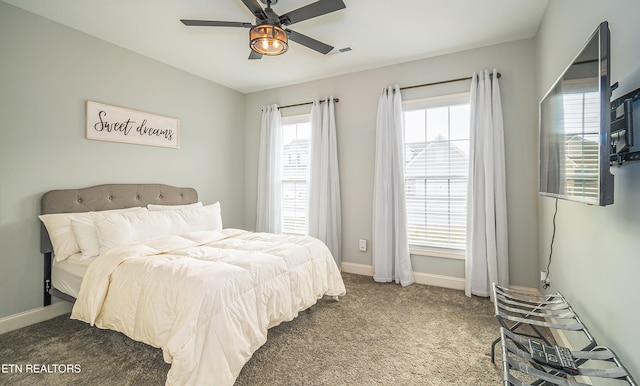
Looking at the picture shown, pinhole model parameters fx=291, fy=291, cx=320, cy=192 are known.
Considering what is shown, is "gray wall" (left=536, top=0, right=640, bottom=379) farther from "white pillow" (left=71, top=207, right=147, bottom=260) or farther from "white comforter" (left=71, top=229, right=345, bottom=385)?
"white pillow" (left=71, top=207, right=147, bottom=260)

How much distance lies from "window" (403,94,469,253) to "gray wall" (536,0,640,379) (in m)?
1.14

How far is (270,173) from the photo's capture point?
4469mm

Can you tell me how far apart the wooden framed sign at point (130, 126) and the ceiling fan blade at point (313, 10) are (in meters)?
2.19

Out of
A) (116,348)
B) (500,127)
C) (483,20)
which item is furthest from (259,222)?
(483,20)

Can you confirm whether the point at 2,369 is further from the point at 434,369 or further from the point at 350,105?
the point at 350,105

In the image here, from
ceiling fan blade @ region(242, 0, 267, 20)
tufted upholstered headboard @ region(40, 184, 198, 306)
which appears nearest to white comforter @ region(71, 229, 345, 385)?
tufted upholstered headboard @ region(40, 184, 198, 306)

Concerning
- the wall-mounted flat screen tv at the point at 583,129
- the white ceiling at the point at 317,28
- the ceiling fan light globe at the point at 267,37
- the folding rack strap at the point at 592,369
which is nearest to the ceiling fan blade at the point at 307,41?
the ceiling fan light globe at the point at 267,37

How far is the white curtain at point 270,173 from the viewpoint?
176 inches

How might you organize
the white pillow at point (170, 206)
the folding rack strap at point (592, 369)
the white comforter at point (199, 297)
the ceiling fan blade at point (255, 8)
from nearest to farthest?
1. the folding rack strap at point (592, 369)
2. the white comforter at point (199, 297)
3. the ceiling fan blade at point (255, 8)
4. the white pillow at point (170, 206)

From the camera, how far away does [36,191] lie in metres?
2.60

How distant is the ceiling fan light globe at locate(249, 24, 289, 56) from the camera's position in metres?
2.13

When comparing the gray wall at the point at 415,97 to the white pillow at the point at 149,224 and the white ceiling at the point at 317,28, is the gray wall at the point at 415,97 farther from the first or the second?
the white pillow at the point at 149,224

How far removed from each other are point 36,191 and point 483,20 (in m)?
4.39

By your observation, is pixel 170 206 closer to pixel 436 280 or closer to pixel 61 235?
pixel 61 235
